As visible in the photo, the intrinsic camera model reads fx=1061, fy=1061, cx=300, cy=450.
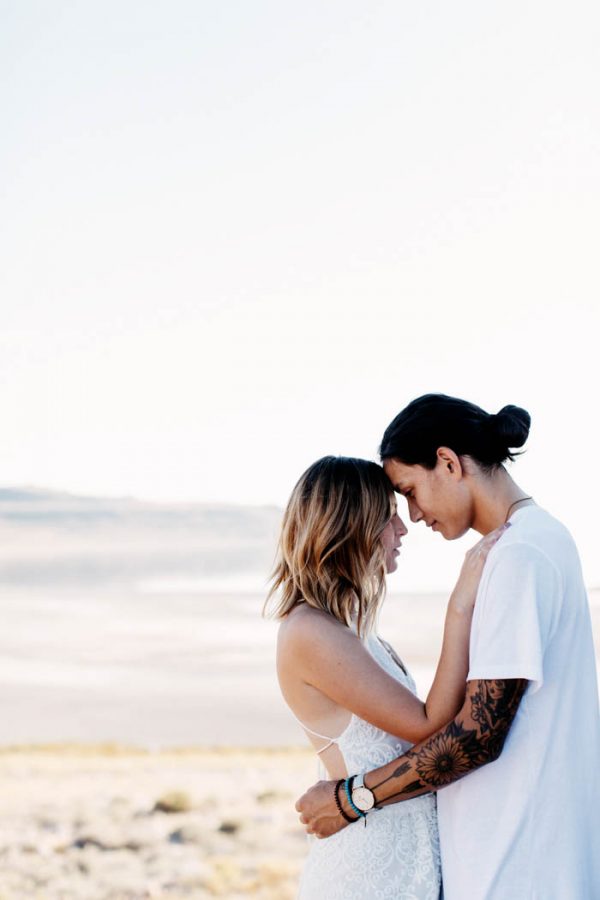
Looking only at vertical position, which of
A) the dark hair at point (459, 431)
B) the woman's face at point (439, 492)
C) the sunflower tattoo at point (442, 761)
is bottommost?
the sunflower tattoo at point (442, 761)

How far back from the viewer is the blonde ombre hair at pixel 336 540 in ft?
9.04

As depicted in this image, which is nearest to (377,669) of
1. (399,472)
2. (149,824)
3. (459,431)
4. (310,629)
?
(310,629)

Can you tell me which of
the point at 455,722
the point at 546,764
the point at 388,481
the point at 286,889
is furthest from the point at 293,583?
the point at 286,889

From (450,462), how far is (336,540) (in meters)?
0.36

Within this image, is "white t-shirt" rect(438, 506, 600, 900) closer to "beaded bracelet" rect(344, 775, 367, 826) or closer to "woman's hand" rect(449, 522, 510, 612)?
"woman's hand" rect(449, 522, 510, 612)

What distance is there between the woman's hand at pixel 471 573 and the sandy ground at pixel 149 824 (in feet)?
33.8

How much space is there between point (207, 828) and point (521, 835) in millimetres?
13200

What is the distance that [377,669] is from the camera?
8.68 ft

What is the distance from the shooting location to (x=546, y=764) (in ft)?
8.05

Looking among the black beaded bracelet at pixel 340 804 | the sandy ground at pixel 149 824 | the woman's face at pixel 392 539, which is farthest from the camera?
the sandy ground at pixel 149 824

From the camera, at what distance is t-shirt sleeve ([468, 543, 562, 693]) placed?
7.82 ft

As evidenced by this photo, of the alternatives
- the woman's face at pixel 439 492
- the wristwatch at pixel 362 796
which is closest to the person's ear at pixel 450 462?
the woman's face at pixel 439 492

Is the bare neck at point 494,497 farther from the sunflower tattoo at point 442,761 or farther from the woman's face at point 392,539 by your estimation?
the sunflower tattoo at point 442,761

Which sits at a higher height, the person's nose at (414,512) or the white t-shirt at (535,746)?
the person's nose at (414,512)
